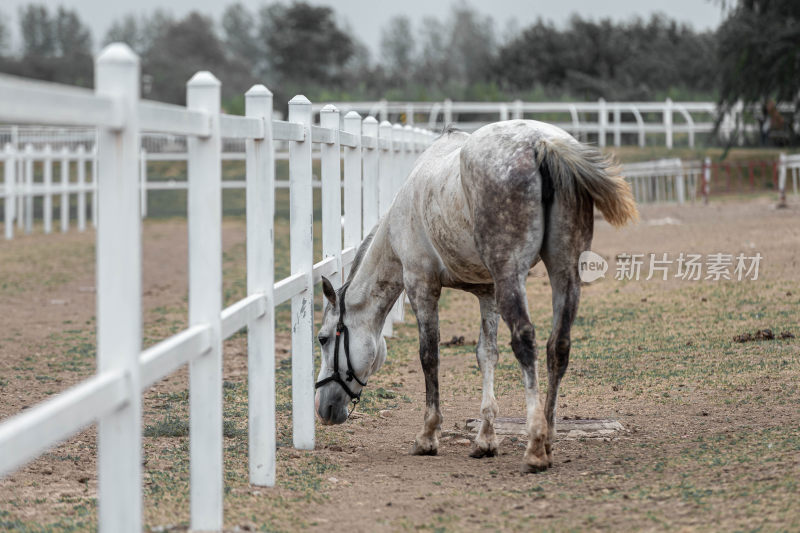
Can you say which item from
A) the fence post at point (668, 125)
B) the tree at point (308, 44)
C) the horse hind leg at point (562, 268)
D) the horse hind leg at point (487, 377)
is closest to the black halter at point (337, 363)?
the horse hind leg at point (487, 377)

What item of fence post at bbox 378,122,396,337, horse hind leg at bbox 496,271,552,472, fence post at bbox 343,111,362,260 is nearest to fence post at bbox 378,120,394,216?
fence post at bbox 378,122,396,337

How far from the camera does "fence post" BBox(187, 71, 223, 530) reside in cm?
364

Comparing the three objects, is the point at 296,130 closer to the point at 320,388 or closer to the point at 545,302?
the point at 320,388

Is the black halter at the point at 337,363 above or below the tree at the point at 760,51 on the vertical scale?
below

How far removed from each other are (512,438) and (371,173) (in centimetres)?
347

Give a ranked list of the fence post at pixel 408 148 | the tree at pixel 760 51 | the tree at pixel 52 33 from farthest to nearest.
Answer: the tree at pixel 52 33 < the tree at pixel 760 51 < the fence post at pixel 408 148

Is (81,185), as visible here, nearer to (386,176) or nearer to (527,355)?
(386,176)

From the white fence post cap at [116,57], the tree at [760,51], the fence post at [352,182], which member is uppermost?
the tree at [760,51]

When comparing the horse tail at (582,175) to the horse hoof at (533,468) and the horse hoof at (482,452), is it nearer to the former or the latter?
the horse hoof at (533,468)

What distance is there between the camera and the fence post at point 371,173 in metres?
8.46

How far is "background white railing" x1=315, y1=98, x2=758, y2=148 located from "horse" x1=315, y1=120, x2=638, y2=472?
75.4 feet

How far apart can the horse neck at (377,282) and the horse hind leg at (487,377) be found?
1.73 ft

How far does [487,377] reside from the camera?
18.7ft

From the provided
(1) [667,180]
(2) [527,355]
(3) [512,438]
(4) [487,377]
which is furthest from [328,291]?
(1) [667,180]
